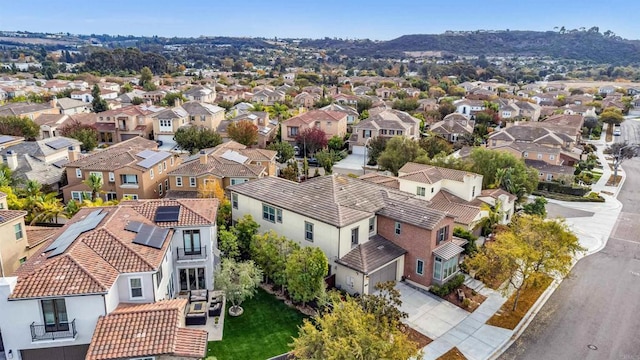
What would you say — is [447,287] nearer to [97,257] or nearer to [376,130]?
[97,257]

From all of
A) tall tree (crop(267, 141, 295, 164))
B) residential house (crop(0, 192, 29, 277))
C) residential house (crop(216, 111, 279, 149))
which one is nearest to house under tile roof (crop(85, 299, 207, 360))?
residential house (crop(0, 192, 29, 277))

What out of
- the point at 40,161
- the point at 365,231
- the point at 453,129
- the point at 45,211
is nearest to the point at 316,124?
the point at 453,129

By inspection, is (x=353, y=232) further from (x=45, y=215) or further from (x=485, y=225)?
(x=45, y=215)

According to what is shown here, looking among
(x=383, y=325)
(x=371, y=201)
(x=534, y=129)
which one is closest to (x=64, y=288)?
(x=383, y=325)

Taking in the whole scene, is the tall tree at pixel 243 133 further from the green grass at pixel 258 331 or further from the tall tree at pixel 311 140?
the green grass at pixel 258 331

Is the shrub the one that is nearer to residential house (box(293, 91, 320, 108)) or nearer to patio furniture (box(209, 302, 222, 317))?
patio furniture (box(209, 302, 222, 317))
